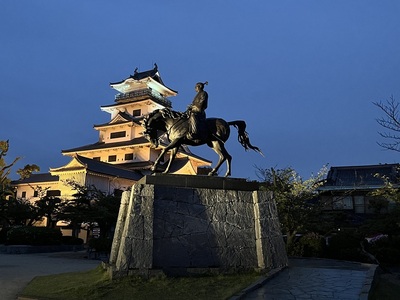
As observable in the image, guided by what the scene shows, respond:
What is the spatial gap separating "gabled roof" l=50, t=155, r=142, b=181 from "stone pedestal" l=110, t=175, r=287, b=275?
85.9ft

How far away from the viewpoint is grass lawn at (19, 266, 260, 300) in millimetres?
7133

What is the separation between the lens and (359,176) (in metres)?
33.5

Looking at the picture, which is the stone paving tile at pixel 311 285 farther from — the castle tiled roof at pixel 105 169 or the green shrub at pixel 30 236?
the castle tiled roof at pixel 105 169

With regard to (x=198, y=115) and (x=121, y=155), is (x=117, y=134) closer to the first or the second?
(x=121, y=155)

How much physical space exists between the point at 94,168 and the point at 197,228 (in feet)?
92.3

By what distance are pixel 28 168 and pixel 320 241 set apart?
3616 centimetres

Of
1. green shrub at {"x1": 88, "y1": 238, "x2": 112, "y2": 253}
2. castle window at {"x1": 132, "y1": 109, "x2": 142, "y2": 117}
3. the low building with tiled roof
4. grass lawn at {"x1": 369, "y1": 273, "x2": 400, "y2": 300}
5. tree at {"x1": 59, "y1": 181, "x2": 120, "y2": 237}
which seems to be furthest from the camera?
castle window at {"x1": 132, "y1": 109, "x2": 142, "y2": 117}

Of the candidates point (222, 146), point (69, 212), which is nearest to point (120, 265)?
point (222, 146)

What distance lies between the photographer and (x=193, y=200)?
9.46 metres

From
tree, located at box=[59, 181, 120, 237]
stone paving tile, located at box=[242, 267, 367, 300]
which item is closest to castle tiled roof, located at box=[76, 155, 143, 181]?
tree, located at box=[59, 181, 120, 237]

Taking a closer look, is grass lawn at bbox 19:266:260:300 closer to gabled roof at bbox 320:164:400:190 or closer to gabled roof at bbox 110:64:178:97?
gabled roof at bbox 320:164:400:190

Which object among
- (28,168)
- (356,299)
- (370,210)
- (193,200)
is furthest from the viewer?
(28,168)

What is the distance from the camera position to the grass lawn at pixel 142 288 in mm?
7133

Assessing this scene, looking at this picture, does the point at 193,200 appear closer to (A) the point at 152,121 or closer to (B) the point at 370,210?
(A) the point at 152,121
